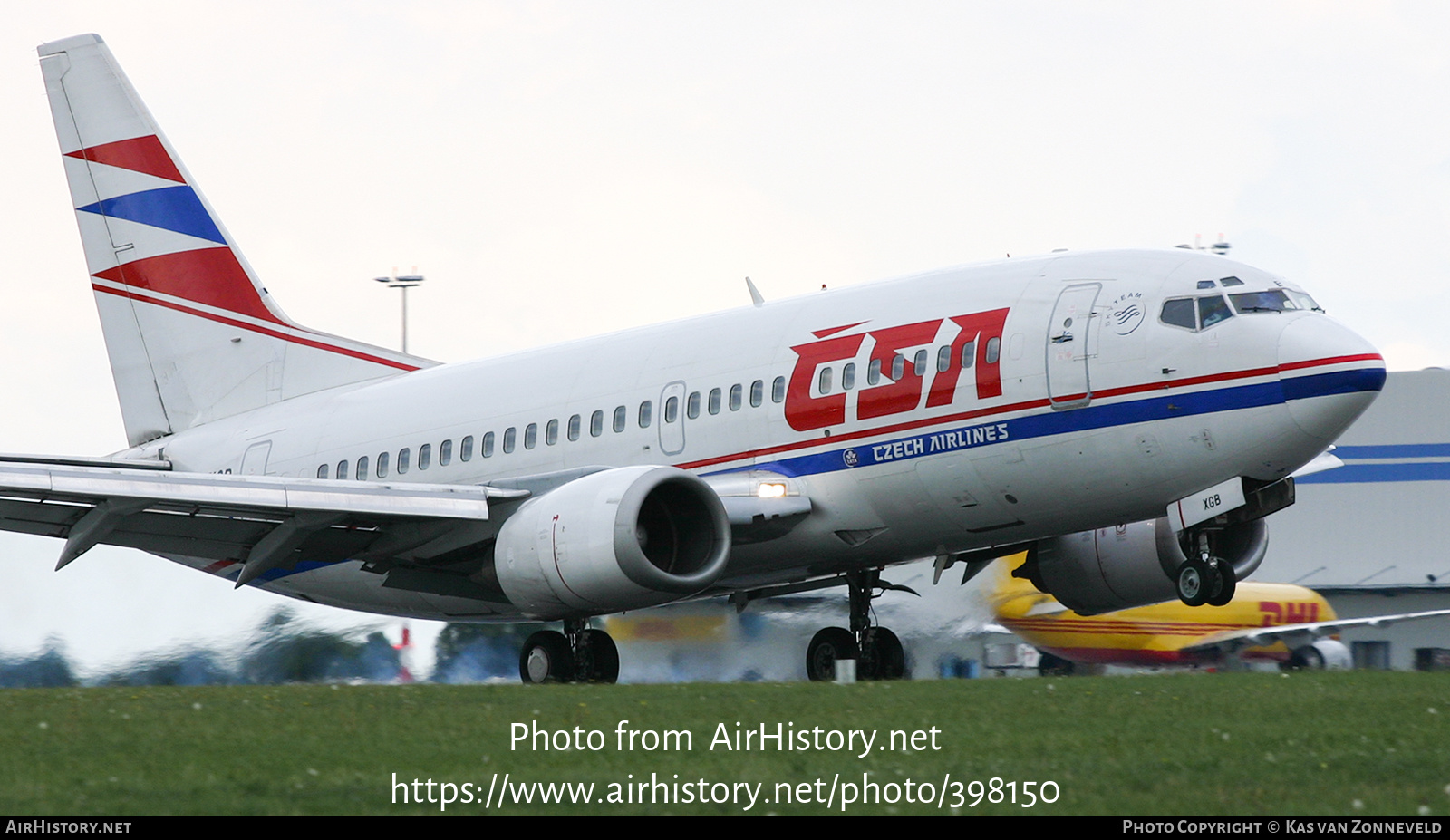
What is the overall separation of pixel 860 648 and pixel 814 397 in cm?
375

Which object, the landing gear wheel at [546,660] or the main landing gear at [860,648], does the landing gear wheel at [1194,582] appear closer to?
the main landing gear at [860,648]

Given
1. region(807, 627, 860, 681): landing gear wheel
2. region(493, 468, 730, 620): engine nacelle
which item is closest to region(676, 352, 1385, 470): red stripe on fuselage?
region(493, 468, 730, 620): engine nacelle

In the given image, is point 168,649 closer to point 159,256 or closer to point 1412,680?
point 159,256

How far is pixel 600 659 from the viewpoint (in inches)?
744

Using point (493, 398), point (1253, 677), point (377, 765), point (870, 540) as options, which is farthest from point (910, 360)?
point (377, 765)

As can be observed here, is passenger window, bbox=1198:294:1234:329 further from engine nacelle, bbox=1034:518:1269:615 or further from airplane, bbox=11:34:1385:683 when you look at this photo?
engine nacelle, bbox=1034:518:1269:615

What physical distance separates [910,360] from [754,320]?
260 cm

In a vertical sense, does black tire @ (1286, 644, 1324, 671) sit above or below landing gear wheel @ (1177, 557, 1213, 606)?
Answer: below

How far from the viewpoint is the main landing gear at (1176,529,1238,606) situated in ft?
52.8

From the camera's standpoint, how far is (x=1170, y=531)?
19.8 meters

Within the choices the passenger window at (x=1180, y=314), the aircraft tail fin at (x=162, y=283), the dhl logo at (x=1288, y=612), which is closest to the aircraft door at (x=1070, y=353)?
the passenger window at (x=1180, y=314)

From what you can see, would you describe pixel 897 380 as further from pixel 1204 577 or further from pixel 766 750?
pixel 766 750

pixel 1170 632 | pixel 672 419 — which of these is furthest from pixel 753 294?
pixel 1170 632

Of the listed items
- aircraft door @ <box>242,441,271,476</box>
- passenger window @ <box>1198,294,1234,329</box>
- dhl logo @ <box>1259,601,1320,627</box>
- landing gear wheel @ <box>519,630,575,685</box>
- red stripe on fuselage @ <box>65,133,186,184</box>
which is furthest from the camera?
dhl logo @ <box>1259,601,1320,627</box>
